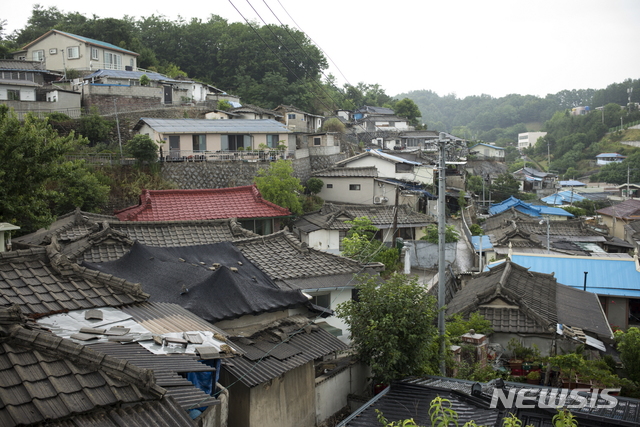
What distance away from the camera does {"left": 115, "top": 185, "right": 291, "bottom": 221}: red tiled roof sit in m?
22.5

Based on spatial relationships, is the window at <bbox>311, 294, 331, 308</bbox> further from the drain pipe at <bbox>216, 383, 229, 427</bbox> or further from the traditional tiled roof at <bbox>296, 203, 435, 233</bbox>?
the traditional tiled roof at <bbox>296, 203, 435, 233</bbox>

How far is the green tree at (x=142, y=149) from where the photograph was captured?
30.4 meters

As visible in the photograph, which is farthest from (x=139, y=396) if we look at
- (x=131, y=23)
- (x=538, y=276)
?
(x=131, y=23)

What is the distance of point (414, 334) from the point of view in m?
10.8

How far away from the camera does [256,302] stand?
34.9 feet

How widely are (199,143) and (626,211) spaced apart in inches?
1348

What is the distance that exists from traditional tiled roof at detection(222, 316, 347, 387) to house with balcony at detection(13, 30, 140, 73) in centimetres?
4396

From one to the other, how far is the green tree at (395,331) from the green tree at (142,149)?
22904 millimetres

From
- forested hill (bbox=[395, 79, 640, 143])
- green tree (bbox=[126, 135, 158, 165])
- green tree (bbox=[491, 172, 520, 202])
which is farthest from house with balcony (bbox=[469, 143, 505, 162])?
green tree (bbox=[126, 135, 158, 165])

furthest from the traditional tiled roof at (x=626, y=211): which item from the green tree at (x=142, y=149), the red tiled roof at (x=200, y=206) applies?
A: the green tree at (x=142, y=149)

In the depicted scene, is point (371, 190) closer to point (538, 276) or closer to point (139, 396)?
point (538, 276)

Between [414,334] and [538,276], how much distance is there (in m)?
10.9

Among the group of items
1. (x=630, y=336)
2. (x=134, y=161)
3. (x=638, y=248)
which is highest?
(x=134, y=161)

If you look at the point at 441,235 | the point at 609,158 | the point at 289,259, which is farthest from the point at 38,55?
the point at 609,158
